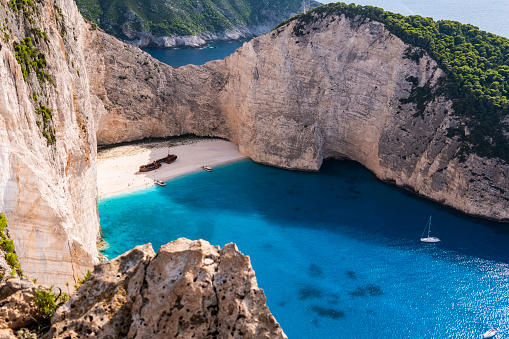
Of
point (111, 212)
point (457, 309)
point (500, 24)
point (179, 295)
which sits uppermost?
point (500, 24)

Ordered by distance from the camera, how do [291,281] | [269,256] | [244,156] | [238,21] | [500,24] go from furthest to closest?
[238,21], [500,24], [244,156], [269,256], [291,281]

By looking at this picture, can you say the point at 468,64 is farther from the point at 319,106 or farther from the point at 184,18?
the point at 184,18

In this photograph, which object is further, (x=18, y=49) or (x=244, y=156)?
(x=244, y=156)

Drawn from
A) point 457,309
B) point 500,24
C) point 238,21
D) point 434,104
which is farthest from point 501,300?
point 238,21

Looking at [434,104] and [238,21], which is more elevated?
[238,21]

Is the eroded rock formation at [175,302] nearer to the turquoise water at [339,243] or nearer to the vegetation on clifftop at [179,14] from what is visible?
the turquoise water at [339,243]

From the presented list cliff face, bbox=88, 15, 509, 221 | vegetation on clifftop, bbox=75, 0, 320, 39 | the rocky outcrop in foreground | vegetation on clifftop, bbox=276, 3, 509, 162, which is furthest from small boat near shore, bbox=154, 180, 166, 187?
vegetation on clifftop, bbox=75, 0, 320, 39

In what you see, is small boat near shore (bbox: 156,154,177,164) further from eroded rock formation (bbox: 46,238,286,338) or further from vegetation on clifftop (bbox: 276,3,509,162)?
eroded rock formation (bbox: 46,238,286,338)

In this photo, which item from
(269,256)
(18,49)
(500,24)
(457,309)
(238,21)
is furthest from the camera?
(238,21)

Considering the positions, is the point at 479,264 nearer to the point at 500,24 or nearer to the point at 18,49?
the point at 18,49
